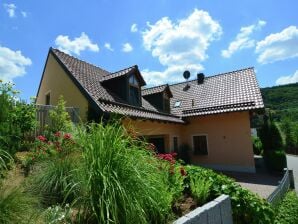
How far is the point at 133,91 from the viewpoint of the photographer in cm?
1427

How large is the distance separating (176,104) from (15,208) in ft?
56.0

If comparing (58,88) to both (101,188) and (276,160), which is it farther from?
(276,160)

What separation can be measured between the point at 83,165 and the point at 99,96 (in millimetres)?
8176

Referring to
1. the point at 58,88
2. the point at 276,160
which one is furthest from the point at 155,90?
the point at 276,160

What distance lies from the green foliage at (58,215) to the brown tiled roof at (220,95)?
13222mm

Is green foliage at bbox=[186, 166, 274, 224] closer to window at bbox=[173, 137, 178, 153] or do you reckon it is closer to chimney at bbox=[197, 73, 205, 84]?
window at bbox=[173, 137, 178, 153]

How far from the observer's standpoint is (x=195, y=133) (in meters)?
17.2

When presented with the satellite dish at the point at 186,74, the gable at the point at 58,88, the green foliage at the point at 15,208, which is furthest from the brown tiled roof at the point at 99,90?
the satellite dish at the point at 186,74

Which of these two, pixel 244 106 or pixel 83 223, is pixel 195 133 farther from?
pixel 83 223

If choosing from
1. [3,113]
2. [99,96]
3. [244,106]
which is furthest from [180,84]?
[3,113]

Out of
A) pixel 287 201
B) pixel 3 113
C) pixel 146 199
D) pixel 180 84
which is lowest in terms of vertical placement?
pixel 287 201

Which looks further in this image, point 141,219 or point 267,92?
point 267,92

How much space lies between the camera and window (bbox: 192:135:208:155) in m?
16.9

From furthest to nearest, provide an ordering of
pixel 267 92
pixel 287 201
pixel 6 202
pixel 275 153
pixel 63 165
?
pixel 267 92, pixel 275 153, pixel 287 201, pixel 63 165, pixel 6 202
